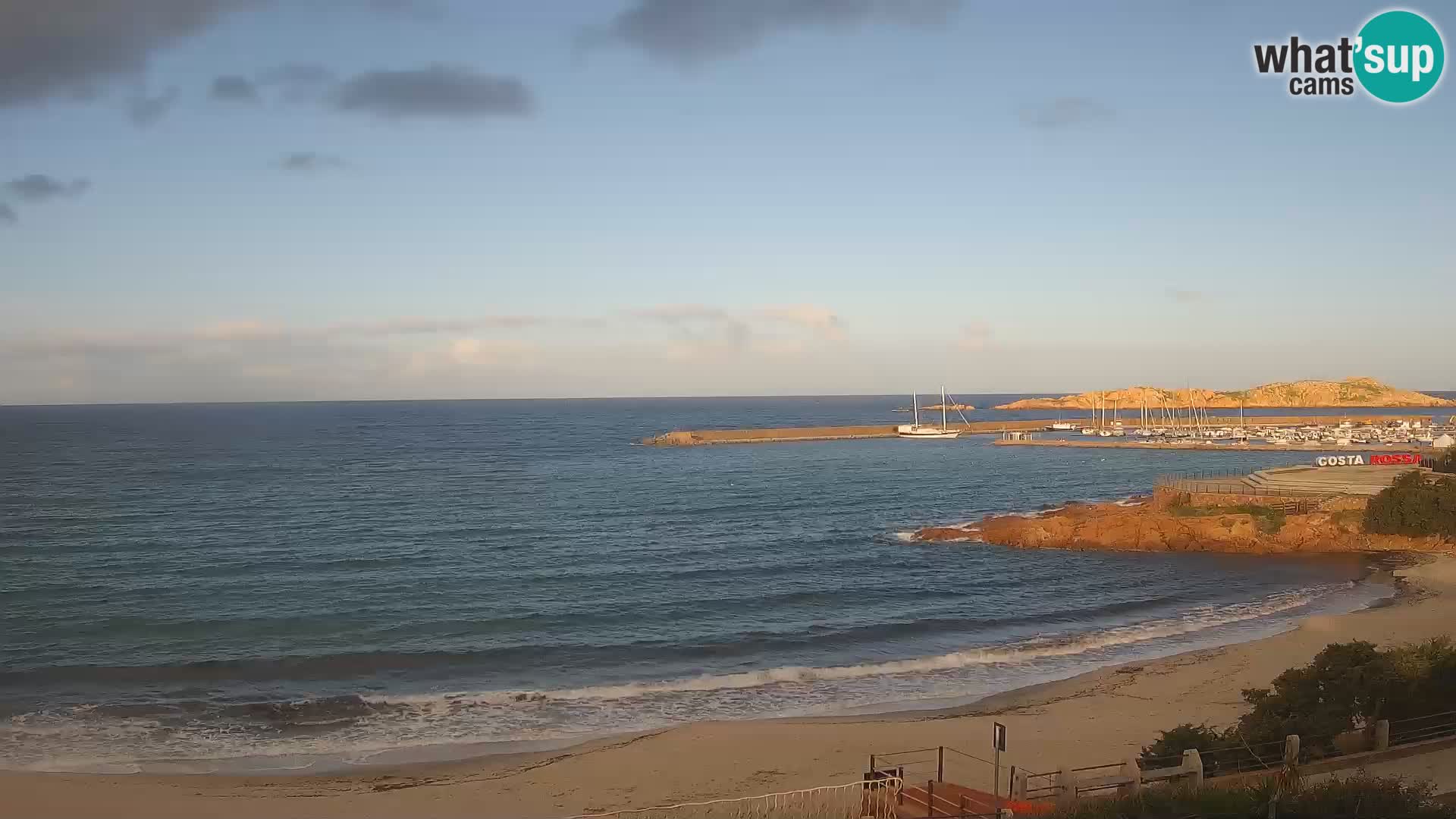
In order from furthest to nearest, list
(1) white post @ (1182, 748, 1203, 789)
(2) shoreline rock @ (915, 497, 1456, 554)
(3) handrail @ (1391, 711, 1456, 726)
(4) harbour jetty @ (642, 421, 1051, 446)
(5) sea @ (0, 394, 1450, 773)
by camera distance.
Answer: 1. (4) harbour jetty @ (642, 421, 1051, 446)
2. (2) shoreline rock @ (915, 497, 1456, 554)
3. (5) sea @ (0, 394, 1450, 773)
4. (3) handrail @ (1391, 711, 1456, 726)
5. (1) white post @ (1182, 748, 1203, 789)

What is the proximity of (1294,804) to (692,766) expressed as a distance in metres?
11.7

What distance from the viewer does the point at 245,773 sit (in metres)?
20.9

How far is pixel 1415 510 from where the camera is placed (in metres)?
48.0

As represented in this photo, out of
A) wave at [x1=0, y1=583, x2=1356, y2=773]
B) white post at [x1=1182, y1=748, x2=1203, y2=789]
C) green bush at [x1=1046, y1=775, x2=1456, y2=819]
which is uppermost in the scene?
green bush at [x1=1046, y1=775, x2=1456, y2=819]

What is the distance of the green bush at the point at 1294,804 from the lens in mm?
12172

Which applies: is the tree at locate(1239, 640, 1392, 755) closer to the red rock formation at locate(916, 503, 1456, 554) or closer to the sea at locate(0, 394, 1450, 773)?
the sea at locate(0, 394, 1450, 773)

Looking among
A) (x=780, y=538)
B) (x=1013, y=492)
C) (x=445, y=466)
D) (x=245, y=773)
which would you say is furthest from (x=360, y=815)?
(x=445, y=466)

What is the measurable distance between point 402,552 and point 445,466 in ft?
176

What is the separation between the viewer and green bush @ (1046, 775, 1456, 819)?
1217cm

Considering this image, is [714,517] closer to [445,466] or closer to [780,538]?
[780,538]

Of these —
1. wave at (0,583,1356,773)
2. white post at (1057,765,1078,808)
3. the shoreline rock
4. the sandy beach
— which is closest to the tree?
the sandy beach

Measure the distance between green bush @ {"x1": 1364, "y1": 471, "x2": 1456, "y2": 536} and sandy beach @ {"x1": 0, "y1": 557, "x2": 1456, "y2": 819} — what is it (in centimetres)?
2706

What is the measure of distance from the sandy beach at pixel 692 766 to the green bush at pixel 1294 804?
10.8 feet

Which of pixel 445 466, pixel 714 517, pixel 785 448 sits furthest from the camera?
pixel 785 448
